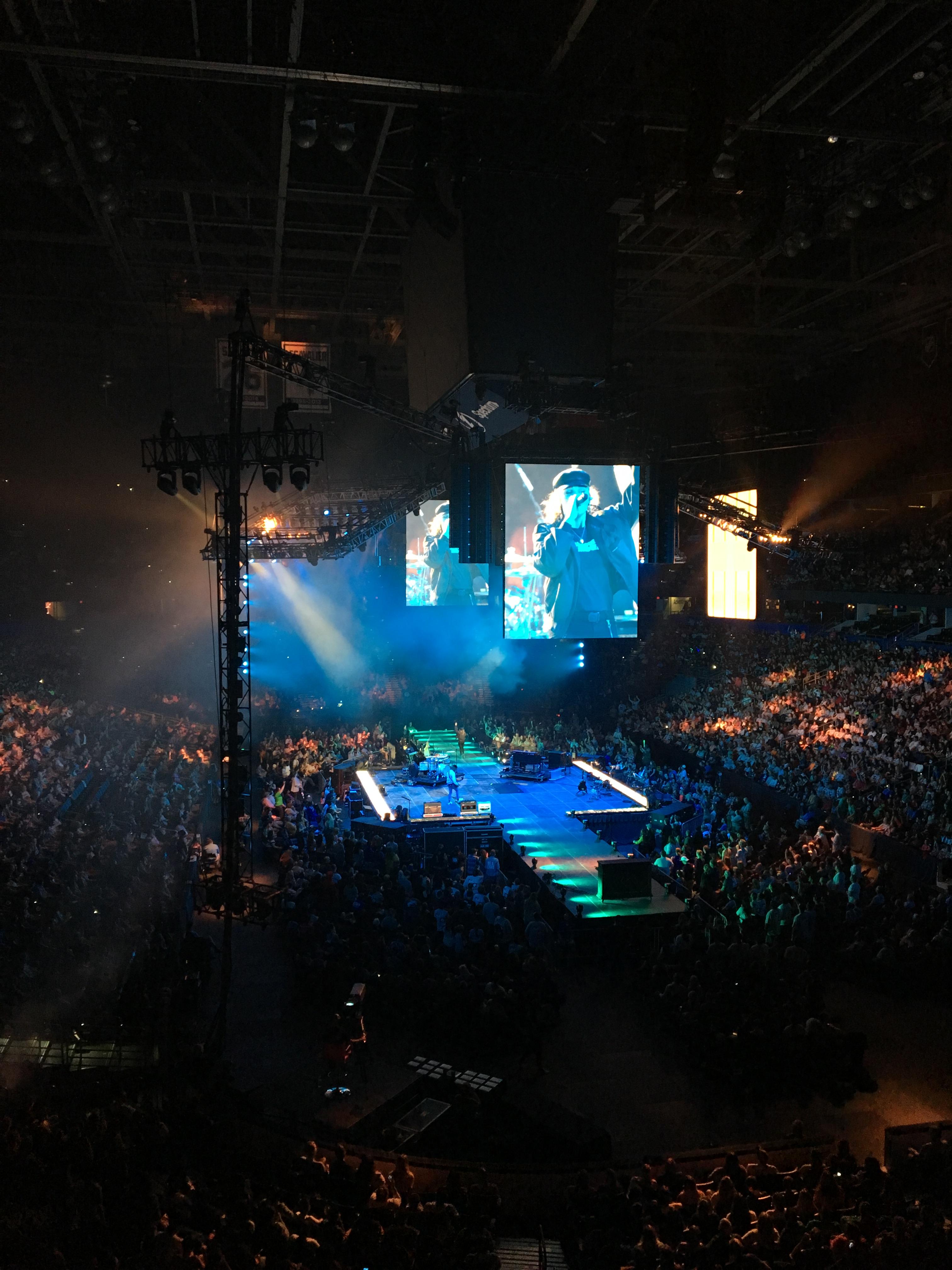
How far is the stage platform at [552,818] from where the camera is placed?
12.7 meters

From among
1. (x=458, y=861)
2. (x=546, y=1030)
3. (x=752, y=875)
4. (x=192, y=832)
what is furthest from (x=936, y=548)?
(x=192, y=832)

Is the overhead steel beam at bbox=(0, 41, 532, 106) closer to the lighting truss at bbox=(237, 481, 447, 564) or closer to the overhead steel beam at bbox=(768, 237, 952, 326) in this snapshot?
the overhead steel beam at bbox=(768, 237, 952, 326)

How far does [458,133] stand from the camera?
23.4 feet

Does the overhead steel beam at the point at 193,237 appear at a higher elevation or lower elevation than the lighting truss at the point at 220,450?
higher

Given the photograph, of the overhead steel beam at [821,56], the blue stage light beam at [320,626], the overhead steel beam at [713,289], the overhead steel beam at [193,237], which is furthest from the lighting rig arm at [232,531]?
the blue stage light beam at [320,626]

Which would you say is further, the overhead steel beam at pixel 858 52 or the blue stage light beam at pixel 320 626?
the blue stage light beam at pixel 320 626

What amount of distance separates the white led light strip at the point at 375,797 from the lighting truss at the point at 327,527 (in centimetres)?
523

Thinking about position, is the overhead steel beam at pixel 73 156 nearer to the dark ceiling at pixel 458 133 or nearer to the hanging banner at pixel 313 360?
the dark ceiling at pixel 458 133

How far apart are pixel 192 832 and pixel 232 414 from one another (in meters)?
8.17

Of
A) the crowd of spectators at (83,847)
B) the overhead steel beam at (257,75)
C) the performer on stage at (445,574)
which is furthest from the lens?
the performer on stage at (445,574)

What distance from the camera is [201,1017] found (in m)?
9.73

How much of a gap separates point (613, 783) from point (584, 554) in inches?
215

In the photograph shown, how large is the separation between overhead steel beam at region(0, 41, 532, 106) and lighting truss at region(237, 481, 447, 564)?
12.6 metres

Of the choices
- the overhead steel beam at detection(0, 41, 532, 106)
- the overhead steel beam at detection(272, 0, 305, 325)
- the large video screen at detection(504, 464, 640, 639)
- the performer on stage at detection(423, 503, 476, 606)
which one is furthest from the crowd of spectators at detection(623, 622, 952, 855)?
the overhead steel beam at detection(272, 0, 305, 325)
